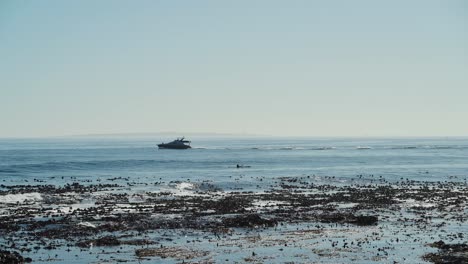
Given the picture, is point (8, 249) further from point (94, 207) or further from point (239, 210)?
point (239, 210)

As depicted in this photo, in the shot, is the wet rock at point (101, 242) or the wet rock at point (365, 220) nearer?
the wet rock at point (101, 242)

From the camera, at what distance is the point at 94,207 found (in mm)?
42844

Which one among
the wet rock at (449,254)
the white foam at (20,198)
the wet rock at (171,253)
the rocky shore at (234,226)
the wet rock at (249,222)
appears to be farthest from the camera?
the white foam at (20,198)

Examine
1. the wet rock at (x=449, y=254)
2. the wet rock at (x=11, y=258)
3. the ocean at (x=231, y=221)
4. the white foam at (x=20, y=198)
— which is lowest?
the white foam at (x=20, y=198)

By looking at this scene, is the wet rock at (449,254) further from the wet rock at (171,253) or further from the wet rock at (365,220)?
the wet rock at (171,253)

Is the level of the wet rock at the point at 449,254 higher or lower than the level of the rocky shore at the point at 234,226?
higher

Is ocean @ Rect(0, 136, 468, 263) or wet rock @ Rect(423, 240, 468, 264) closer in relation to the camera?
wet rock @ Rect(423, 240, 468, 264)

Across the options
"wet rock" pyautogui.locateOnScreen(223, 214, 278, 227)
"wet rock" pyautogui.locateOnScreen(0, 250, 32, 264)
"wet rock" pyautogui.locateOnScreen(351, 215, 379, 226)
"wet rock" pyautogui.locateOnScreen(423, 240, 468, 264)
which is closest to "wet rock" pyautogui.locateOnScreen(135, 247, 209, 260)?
"wet rock" pyautogui.locateOnScreen(0, 250, 32, 264)

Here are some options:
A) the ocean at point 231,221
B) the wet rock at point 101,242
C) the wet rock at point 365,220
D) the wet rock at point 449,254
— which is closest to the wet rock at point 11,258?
the ocean at point 231,221

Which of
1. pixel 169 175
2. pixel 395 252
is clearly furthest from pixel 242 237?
pixel 169 175

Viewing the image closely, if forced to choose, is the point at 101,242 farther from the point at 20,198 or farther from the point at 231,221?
the point at 20,198

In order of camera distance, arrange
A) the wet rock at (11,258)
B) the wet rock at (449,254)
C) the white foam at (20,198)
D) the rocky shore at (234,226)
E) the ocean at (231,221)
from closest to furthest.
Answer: the wet rock at (11,258) < the wet rock at (449,254) < the rocky shore at (234,226) < the ocean at (231,221) < the white foam at (20,198)

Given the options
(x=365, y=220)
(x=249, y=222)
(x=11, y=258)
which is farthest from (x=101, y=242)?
(x=365, y=220)

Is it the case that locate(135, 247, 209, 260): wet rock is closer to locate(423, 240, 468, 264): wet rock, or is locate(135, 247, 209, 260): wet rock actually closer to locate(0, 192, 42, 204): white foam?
locate(423, 240, 468, 264): wet rock
